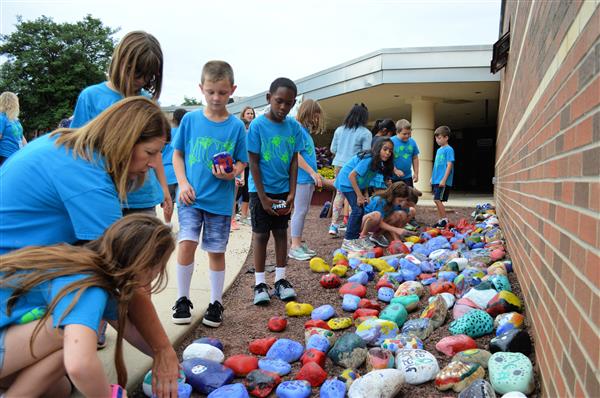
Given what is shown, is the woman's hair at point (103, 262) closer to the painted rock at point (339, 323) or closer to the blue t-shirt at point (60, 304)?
the blue t-shirt at point (60, 304)

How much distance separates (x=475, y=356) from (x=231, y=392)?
1.23 m

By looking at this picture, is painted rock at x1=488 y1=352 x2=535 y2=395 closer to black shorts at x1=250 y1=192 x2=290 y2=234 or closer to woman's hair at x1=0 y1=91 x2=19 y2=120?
black shorts at x1=250 y1=192 x2=290 y2=234

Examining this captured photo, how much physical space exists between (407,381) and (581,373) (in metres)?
1.23

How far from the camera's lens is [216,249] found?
11.2 ft

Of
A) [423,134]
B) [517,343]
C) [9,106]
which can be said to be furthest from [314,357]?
[423,134]

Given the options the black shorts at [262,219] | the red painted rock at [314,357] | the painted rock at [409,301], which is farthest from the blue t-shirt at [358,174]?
the red painted rock at [314,357]

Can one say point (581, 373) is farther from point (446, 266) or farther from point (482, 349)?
point (446, 266)

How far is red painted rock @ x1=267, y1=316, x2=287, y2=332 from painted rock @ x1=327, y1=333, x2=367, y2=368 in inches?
21.2

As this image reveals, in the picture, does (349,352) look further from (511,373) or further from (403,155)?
(403,155)

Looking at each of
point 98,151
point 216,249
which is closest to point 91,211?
point 98,151

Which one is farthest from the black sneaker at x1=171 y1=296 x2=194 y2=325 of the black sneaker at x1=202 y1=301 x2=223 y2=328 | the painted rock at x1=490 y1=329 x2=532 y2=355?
the painted rock at x1=490 y1=329 x2=532 y2=355

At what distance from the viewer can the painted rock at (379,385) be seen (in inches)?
89.5

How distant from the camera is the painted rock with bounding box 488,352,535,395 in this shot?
219 centimetres

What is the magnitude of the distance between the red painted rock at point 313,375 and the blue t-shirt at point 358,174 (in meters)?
3.49
